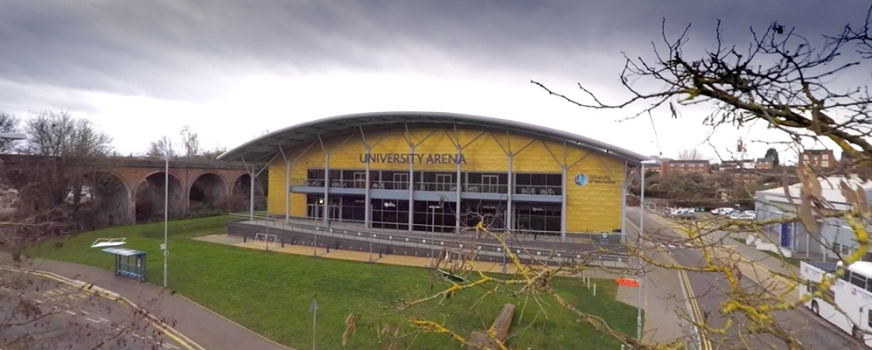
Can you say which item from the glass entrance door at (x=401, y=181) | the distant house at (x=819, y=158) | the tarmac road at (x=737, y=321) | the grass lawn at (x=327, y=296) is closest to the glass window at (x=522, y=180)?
the glass entrance door at (x=401, y=181)

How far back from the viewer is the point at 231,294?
18.1m

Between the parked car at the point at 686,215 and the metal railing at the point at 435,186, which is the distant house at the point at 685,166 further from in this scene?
the metal railing at the point at 435,186

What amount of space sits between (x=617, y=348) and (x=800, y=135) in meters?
12.3

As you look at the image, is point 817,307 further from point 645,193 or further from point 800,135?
point 800,135

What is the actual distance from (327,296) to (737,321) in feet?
53.6

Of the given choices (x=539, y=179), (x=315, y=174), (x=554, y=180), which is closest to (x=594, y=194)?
(x=554, y=180)

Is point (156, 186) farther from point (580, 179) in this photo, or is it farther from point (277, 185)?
point (580, 179)

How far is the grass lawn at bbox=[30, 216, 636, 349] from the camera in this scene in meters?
13.0

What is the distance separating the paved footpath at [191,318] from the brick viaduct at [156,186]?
14.9m

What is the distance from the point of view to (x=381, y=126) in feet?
108

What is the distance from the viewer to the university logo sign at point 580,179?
92.8 ft

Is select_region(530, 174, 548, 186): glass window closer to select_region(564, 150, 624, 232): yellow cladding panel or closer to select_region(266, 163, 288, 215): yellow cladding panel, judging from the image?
select_region(564, 150, 624, 232): yellow cladding panel

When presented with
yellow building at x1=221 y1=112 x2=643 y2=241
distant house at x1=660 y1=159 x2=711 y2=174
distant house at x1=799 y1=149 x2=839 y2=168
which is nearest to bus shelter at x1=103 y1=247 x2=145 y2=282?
yellow building at x1=221 y1=112 x2=643 y2=241

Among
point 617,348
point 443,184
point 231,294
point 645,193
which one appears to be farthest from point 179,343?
point 443,184
